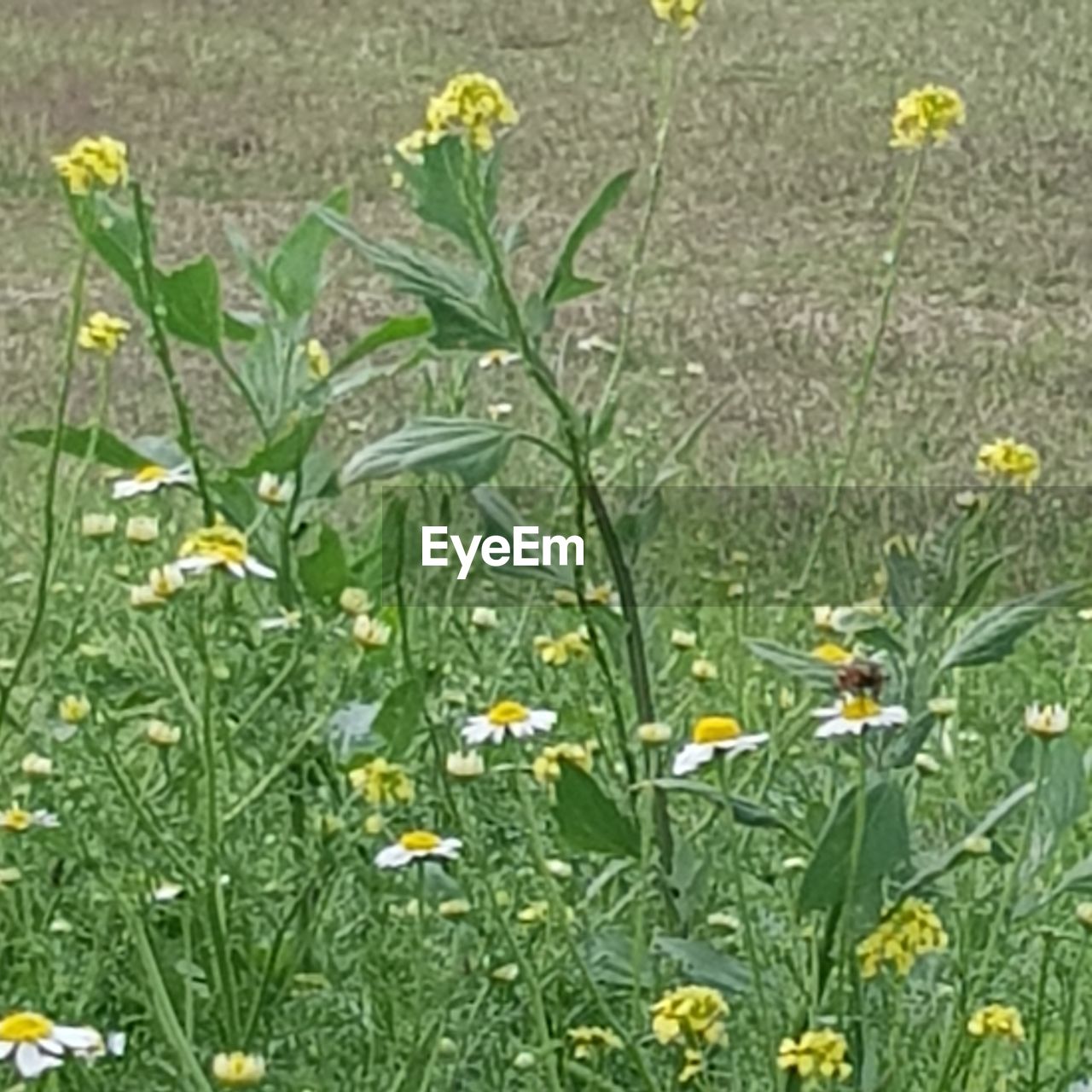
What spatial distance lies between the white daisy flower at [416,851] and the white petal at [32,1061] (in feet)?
0.70

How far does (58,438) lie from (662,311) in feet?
8.44

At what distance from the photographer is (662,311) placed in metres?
3.89

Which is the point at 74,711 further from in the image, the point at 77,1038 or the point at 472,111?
the point at 472,111

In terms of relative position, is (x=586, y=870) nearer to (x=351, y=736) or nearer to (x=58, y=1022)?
(x=351, y=736)

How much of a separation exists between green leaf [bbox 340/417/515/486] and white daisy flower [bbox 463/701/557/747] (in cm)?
14

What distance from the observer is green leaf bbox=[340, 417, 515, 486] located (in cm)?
129

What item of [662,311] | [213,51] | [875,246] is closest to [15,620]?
[662,311]

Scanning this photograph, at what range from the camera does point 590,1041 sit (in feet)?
4.43

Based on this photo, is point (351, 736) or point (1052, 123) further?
point (1052, 123)

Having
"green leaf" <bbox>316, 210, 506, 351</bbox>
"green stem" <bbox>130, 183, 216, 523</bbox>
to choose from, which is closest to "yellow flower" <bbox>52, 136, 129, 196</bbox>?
"green stem" <bbox>130, 183, 216, 523</bbox>

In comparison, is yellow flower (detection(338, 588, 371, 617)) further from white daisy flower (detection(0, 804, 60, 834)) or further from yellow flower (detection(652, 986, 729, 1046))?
yellow flower (detection(652, 986, 729, 1046))

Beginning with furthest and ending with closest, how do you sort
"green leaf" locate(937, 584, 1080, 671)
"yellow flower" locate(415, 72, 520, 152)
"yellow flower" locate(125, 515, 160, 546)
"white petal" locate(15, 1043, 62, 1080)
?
"yellow flower" locate(125, 515, 160, 546) → "yellow flower" locate(415, 72, 520, 152) → "green leaf" locate(937, 584, 1080, 671) → "white petal" locate(15, 1043, 62, 1080)

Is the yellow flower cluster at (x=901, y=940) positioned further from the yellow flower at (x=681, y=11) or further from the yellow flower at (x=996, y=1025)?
the yellow flower at (x=681, y=11)

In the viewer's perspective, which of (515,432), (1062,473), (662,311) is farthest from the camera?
(662,311)
